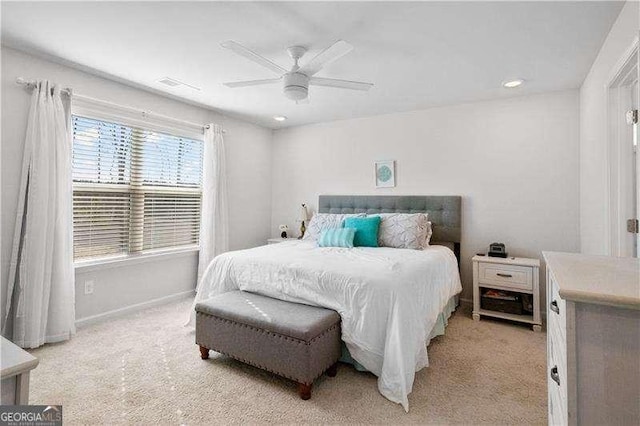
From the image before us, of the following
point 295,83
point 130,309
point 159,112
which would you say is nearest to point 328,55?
point 295,83

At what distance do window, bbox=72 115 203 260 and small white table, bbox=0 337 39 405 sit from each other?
261 centimetres

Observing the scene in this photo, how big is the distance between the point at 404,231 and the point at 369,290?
1.41 meters

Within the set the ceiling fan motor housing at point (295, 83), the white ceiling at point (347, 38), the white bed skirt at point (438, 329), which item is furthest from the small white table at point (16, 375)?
the ceiling fan motor housing at point (295, 83)

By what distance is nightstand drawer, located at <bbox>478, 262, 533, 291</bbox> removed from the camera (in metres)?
2.97

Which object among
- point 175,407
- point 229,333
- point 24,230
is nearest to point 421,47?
point 229,333

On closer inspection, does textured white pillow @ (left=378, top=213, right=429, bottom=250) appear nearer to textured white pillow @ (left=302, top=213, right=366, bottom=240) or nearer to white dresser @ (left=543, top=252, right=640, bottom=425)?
textured white pillow @ (left=302, top=213, right=366, bottom=240)

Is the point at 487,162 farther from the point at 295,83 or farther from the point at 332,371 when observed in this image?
the point at 332,371

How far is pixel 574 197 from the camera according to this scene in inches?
124

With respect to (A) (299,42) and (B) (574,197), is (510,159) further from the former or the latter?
(A) (299,42)

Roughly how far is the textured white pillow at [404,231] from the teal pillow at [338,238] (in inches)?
14.1

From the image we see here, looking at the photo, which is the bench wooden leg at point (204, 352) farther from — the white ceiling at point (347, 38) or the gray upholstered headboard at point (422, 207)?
the gray upholstered headboard at point (422, 207)

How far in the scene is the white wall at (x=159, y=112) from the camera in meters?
2.48

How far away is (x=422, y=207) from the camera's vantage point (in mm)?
3801

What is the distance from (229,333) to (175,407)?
0.51 m
